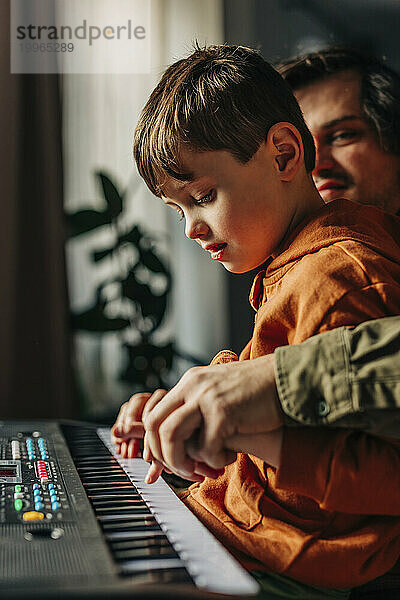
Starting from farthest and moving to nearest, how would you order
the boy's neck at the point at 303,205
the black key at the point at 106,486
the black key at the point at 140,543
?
1. the boy's neck at the point at 303,205
2. the black key at the point at 106,486
3. the black key at the point at 140,543

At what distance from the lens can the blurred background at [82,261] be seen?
203cm

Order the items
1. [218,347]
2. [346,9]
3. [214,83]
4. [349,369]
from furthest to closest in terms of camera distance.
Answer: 1. [218,347]
2. [346,9]
3. [214,83]
4. [349,369]

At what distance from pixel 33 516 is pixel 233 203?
Result: 45 cm

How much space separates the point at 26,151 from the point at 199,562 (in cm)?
176

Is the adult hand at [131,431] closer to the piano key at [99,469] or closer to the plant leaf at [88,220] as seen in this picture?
the piano key at [99,469]

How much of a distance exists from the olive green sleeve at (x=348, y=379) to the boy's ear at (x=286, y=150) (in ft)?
1.09

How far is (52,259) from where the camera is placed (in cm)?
214

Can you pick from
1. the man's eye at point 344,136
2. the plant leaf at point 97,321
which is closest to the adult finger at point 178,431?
the man's eye at point 344,136

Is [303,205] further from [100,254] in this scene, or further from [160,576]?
[100,254]

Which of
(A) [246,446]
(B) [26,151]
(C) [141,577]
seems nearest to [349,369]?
(A) [246,446]

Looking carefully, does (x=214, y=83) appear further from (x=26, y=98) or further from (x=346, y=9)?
(x=26, y=98)

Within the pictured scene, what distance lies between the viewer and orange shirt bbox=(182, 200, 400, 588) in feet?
2.25

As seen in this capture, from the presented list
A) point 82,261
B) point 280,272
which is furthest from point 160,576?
point 82,261

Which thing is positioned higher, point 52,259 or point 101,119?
point 101,119
